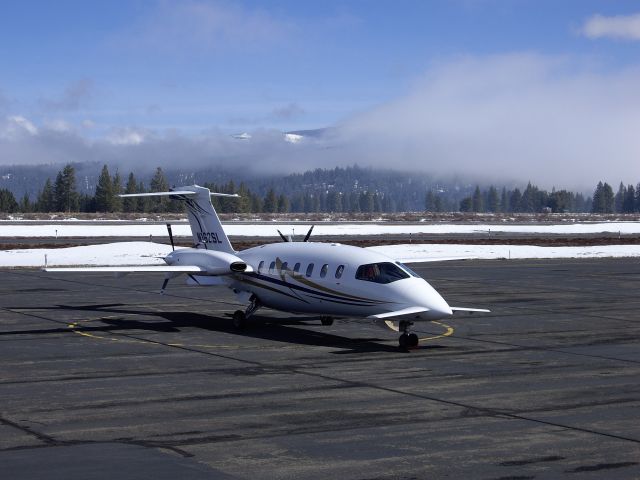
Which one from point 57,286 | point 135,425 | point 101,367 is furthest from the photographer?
point 57,286

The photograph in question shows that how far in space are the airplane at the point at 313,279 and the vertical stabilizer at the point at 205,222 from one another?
0.12 feet

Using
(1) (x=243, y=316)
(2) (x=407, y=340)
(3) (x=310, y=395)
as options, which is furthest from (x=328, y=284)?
(3) (x=310, y=395)

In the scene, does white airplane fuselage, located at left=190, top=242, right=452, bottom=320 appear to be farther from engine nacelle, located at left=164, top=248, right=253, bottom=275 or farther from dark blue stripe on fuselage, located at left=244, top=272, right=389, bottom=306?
engine nacelle, located at left=164, top=248, right=253, bottom=275

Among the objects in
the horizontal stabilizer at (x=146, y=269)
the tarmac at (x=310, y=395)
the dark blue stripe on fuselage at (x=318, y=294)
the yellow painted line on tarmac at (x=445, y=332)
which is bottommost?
the tarmac at (x=310, y=395)

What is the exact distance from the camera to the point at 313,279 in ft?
94.3

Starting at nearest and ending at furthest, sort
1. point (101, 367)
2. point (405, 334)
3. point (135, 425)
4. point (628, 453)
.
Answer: point (628, 453) → point (135, 425) → point (101, 367) → point (405, 334)

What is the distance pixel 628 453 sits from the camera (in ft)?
48.8

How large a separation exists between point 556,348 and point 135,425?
560 inches

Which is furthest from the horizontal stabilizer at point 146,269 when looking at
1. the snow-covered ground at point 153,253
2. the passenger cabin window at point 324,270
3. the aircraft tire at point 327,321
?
the snow-covered ground at point 153,253

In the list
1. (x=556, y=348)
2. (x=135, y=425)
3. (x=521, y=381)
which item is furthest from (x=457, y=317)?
(x=135, y=425)

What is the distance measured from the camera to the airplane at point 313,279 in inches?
1030

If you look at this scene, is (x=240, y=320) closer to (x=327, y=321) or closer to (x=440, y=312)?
(x=327, y=321)

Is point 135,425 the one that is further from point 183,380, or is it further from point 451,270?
point 451,270

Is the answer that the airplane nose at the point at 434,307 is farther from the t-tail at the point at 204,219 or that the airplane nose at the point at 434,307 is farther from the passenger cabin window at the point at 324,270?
the t-tail at the point at 204,219
